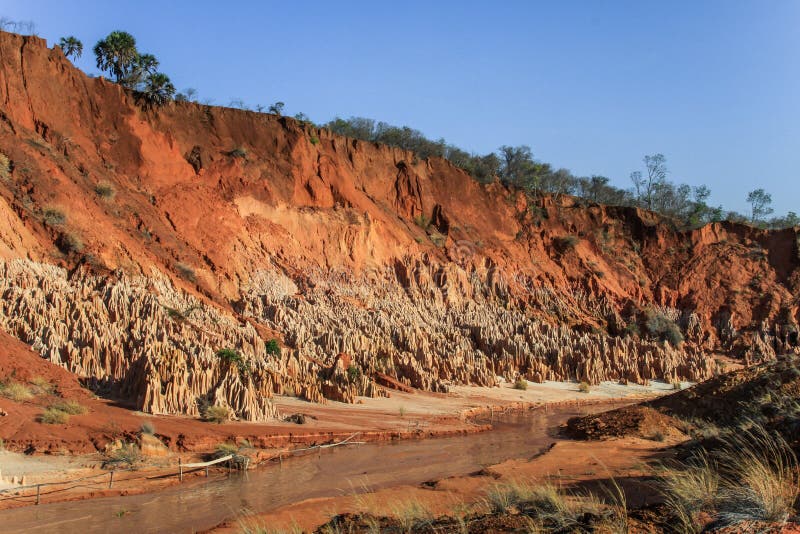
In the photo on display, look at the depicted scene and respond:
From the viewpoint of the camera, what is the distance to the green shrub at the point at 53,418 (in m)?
13.0

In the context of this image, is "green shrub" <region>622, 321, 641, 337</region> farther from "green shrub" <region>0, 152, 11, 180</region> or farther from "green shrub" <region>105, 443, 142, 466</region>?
"green shrub" <region>0, 152, 11, 180</region>

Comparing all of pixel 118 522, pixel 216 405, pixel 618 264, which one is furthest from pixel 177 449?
pixel 618 264

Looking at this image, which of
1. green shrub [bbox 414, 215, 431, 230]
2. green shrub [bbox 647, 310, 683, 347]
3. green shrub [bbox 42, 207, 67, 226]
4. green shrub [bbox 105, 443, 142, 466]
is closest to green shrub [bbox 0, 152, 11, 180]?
green shrub [bbox 42, 207, 67, 226]

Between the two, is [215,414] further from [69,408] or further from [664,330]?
[664,330]

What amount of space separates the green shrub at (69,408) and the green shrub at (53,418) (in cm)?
39

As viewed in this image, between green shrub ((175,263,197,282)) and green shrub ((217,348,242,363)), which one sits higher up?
green shrub ((175,263,197,282))

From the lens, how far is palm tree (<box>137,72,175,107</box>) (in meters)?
29.6

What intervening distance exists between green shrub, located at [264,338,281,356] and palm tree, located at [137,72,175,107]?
1426 cm

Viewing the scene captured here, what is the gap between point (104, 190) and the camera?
24.3 m

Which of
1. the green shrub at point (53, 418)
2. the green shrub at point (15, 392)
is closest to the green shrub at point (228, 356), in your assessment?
the green shrub at point (15, 392)

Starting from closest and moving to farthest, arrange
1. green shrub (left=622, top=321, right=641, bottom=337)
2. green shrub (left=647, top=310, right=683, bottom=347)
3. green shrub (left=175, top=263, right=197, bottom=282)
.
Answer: green shrub (left=175, top=263, right=197, bottom=282), green shrub (left=622, top=321, right=641, bottom=337), green shrub (left=647, top=310, right=683, bottom=347)

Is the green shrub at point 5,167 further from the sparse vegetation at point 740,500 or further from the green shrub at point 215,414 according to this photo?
the sparse vegetation at point 740,500

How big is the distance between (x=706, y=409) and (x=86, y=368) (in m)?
14.4

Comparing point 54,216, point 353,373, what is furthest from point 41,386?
point 353,373
